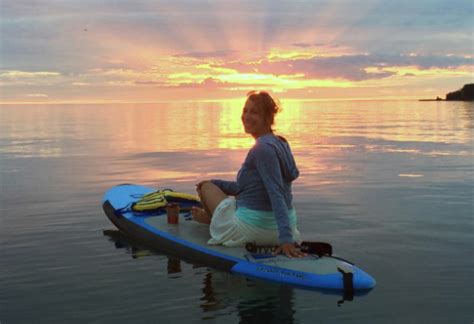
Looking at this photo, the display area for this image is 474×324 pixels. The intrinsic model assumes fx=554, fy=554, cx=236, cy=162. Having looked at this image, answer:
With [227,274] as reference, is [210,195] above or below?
above

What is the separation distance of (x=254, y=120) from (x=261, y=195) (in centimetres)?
107

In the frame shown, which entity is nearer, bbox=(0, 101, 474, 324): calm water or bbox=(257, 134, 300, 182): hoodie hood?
bbox=(0, 101, 474, 324): calm water

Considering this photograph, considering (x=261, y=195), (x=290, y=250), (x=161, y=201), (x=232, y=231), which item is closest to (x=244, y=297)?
(x=290, y=250)

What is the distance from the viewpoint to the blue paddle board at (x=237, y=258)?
725 centimetres

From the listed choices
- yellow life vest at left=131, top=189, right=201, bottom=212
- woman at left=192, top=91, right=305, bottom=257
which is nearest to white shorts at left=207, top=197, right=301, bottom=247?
woman at left=192, top=91, right=305, bottom=257

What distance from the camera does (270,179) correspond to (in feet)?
24.5

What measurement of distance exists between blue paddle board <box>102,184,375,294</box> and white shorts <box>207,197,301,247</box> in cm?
14

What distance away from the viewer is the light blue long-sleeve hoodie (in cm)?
742

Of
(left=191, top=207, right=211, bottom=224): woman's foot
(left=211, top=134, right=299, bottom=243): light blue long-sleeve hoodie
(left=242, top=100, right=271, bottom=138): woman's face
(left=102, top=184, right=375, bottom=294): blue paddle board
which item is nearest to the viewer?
(left=102, top=184, right=375, bottom=294): blue paddle board

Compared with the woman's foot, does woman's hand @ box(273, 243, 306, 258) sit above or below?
below

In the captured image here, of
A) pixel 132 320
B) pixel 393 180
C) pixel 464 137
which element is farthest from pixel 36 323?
pixel 464 137

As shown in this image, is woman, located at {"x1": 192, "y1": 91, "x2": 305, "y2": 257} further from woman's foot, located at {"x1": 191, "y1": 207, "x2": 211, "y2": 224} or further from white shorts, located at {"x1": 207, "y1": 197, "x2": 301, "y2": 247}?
woman's foot, located at {"x1": 191, "y1": 207, "x2": 211, "y2": 224}

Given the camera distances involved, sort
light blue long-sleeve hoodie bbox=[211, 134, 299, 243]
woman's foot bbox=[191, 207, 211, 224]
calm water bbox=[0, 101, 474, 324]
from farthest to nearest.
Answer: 1. woman's foot bbox=[191, 207, 211, 224]
2. light blue long-sleeve hoodie bbox=[211, 134, 299, 243]
3. calm water bbox=[0, 101, 474, 324]

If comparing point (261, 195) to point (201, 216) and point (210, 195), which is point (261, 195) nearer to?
point (210, 195)
